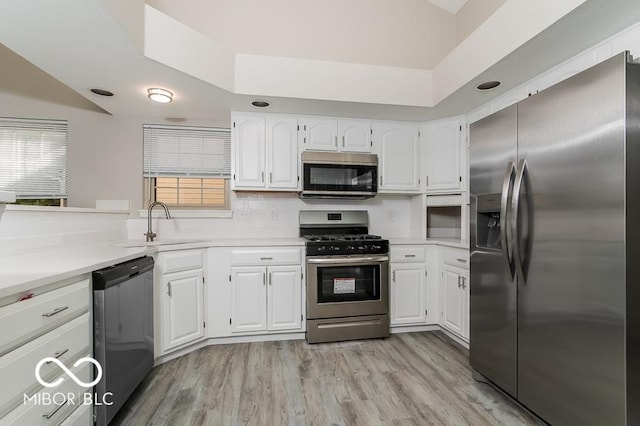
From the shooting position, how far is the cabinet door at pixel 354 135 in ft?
10.0

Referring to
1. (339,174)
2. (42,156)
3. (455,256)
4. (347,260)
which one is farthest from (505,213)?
(42,156)

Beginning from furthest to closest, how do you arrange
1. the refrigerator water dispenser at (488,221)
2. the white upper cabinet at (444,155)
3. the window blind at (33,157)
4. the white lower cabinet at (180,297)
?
the white upper cabinet at (444,155)
the window blind at (33,157)
the white lower cabinet at (180,297)
the refrigerator water dispenser at (488,221)

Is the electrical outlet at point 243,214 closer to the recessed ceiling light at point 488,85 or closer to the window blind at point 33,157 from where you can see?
the window blind at point 33,157

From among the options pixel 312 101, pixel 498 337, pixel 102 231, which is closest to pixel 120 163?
pixel 102 231

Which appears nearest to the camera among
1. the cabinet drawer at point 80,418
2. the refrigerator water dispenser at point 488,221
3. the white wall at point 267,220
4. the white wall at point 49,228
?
the cabinet drawer at point 80,418

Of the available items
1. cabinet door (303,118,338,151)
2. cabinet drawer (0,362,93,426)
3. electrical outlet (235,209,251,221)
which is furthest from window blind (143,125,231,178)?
cabinet drawer (0,362,93,426)

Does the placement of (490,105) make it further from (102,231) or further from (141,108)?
(102,231)

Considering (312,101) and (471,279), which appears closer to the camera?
(471,279)

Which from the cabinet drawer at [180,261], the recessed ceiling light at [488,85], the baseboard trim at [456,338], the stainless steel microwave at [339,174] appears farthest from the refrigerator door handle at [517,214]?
the cabinet drawer at [180,261]

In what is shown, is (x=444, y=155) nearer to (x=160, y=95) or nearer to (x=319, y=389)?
(x=319, y=389)

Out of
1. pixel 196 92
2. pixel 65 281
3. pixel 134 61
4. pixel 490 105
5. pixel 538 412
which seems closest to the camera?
pixel 65 281

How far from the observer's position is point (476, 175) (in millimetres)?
2033

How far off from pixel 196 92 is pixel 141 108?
32.1 inches

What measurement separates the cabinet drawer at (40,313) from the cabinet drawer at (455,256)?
2.60 m
